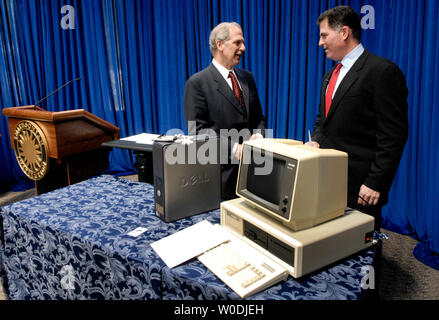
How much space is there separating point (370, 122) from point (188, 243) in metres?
1.07

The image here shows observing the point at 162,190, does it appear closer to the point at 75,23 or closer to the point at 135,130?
the point at 135,130

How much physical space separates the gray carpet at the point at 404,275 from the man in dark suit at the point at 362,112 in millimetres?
634

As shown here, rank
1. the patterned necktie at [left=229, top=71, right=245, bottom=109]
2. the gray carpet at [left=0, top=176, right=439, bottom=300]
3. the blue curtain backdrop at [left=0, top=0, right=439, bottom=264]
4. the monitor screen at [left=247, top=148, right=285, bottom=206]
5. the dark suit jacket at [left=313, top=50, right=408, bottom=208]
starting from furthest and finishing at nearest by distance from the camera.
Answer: the blue curtain backdrop at [left=0, top=0, right=439, bottom=264] → the patterned necktie at [left=229, top=71, right=245, bottom=109] → the gray carpet at [left=0, top=176, right=439, bottom=300] → the dark suit jacket at [left=313, top=50, right=408, bottom=208] → the monitor screen at [left=247, top=148, right=285, bottom=206]

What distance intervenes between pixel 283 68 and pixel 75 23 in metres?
2.76

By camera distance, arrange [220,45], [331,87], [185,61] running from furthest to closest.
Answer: [185,61]
[220,45]
[331,87]

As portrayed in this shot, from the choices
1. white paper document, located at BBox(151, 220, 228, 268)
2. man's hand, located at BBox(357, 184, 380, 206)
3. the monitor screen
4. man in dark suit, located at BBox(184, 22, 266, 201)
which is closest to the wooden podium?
man in dark suit, located at BBox(184, 22, 266, 201)

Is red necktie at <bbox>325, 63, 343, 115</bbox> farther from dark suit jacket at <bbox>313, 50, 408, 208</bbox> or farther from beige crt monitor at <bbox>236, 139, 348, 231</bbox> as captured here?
beige crt monitor at <bbox>236, 139, 348, 231</bbox>

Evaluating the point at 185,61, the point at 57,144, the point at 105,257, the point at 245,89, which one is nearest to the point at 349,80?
the point at 245,89

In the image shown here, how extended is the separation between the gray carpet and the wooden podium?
96 centimetres

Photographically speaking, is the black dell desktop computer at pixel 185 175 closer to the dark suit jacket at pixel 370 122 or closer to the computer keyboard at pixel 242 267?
the computer keyboard at pixel 242 267

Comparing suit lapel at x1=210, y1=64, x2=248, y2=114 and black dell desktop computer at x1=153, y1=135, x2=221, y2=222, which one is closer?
black dell desktop computer at x1=153, y1=135, x2=221, y2=222

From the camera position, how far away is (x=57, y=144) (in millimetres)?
2547

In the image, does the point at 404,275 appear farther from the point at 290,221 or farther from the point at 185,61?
the point at 185,61

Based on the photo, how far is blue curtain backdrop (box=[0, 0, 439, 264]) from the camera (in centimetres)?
254
